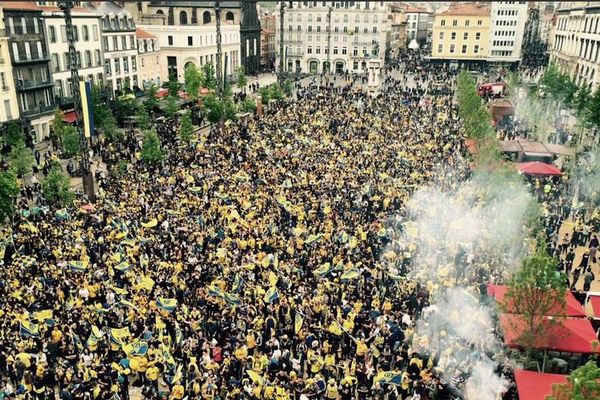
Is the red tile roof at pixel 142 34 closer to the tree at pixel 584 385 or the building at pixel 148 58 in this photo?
the building at pixel 148 58

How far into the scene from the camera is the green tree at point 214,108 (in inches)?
2078

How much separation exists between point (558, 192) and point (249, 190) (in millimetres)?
18798

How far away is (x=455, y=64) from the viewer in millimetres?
104250

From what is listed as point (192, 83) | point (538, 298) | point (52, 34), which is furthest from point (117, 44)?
point (538, 298)

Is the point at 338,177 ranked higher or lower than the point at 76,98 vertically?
lower

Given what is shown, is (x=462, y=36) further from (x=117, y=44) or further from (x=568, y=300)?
(x=568, y=300)

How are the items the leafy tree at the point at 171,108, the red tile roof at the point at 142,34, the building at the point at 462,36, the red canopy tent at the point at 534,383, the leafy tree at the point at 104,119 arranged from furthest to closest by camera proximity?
the building at the point at 462,36
the red tile roof at the point at 142,34
the leafy tree at the point at 171,108
the leafy tree at the point at 104,119
the red canopy tent at the point at 534,383

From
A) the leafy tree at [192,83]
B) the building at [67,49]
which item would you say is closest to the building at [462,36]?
the leafy tree at [192,83]

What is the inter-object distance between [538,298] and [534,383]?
2.75 m

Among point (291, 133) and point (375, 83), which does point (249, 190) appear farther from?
point (375, 83)

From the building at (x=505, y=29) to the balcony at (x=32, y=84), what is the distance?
79.9 meters

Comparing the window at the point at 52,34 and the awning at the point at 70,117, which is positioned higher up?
the window at the point at 52,34

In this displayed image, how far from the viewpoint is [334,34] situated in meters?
106

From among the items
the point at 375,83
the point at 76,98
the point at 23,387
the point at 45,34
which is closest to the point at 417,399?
the point at 23,387
